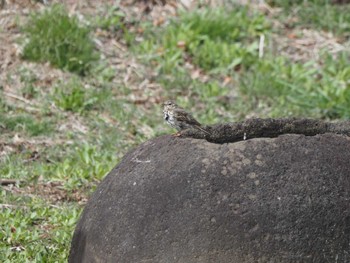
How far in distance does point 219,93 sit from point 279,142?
554 centimetres

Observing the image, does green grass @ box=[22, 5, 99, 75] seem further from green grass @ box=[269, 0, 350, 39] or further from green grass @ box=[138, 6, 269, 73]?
green grass @ box=[269, 0, 350, 39]

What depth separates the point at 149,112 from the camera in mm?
10258

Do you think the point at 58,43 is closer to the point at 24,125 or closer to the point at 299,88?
the point at 24,125

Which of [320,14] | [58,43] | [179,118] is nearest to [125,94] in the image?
[58,43]

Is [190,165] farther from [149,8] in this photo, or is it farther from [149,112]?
[149,8]

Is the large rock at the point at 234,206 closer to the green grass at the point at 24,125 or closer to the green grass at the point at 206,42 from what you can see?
the green grass at the point at 24,125

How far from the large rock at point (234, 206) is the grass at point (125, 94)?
1954 millimetres

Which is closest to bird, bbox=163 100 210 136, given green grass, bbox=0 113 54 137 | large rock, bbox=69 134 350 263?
large rock, bbox=69 134 350 263

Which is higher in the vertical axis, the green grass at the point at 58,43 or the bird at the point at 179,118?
the bird at the point at 179,118

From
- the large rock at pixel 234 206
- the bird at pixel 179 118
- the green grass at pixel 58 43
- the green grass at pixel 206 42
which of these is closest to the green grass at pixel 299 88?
the green grass at pixel 206 42

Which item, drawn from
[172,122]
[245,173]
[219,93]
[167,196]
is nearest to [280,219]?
[245,173]

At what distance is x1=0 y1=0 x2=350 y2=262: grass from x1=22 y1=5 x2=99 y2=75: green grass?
0.01 metres

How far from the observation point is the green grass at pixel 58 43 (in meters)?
10.4

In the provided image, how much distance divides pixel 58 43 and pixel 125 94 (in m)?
0.97
